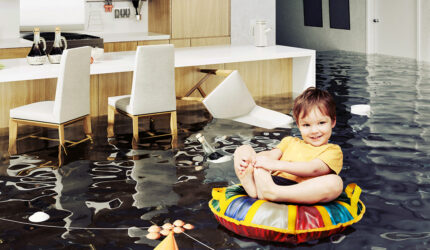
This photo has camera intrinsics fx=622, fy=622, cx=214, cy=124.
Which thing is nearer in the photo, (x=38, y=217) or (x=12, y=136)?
(x=38, y=217)

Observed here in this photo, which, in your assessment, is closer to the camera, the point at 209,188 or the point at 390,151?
the point at 209,188

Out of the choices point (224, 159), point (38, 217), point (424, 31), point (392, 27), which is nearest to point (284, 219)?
point (38, 217)

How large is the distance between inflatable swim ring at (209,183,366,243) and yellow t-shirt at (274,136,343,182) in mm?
209

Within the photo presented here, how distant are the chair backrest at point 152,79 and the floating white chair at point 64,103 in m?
0.42

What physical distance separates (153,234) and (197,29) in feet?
15.8

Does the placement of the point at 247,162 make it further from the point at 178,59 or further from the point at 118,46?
the point at 118,46

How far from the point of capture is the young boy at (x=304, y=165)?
3248 mm

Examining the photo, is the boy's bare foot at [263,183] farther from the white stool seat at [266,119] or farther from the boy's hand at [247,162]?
the white stool seat at [266,119]

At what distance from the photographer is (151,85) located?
5301 mm

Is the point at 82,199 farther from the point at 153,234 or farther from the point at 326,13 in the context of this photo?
the point at 326,13

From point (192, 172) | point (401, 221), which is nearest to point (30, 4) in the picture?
point (192, 172)

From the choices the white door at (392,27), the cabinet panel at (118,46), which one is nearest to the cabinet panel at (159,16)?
the cabinet panel at (118,46)

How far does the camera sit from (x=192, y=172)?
449 cm

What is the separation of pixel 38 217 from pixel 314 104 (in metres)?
1.69
